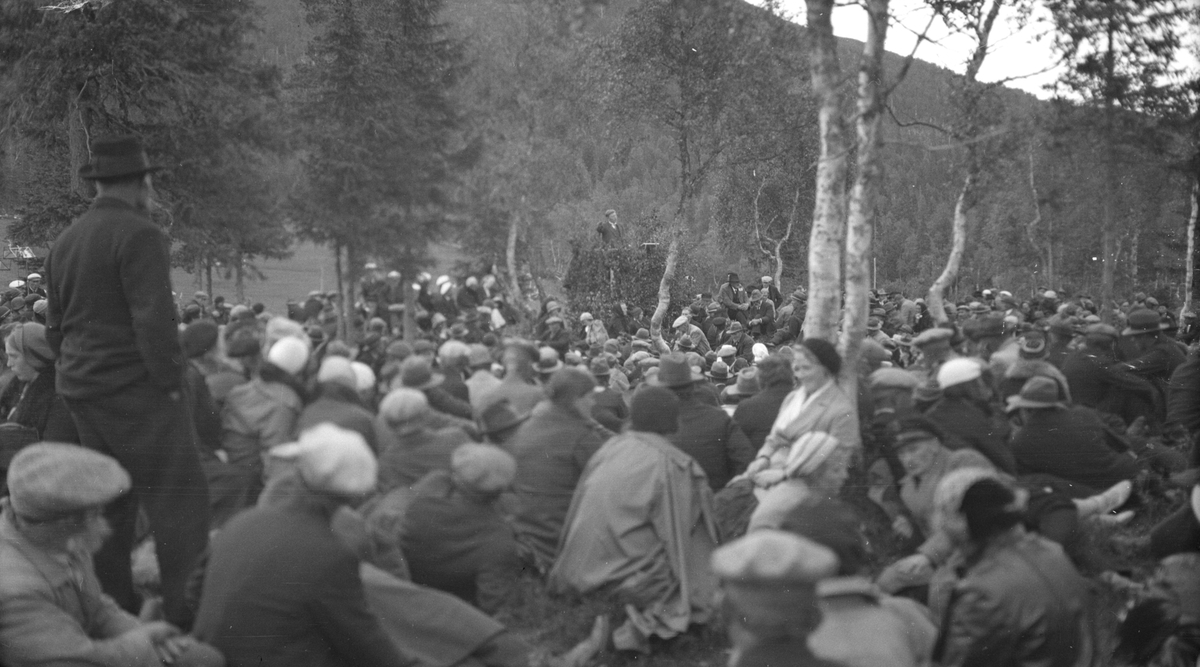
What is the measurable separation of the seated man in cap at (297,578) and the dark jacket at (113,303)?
1099 millimetres

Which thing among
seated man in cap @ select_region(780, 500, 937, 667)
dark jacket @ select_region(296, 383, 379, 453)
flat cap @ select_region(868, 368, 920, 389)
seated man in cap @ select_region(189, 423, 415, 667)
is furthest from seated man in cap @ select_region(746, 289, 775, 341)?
seated man in cap @ select_region(189, 423, 415, 667)

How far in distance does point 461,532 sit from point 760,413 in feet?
10.2

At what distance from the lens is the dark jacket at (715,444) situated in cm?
719

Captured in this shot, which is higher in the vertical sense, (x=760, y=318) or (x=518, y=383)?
(x=518, y=383)

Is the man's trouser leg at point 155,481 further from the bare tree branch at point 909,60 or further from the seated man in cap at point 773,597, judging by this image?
the bare tree branch at point 909,60

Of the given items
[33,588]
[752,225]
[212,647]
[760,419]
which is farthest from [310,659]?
[752,225]

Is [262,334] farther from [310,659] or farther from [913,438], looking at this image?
[913,438]

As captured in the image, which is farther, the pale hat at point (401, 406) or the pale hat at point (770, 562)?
the pale hat at point (401, 406)

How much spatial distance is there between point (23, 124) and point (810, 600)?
5.27 metres

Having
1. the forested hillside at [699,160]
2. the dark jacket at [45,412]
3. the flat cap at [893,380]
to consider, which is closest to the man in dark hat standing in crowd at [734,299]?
the forested hillside at [699,160]

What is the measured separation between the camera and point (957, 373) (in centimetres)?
675

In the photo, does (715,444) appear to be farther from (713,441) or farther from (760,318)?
(760,318)

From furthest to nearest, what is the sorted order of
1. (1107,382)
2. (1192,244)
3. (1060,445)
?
(1107,382) → (1192,244) → (1060,445)

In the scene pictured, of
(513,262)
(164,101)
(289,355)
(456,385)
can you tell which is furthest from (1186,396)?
(164,101)
